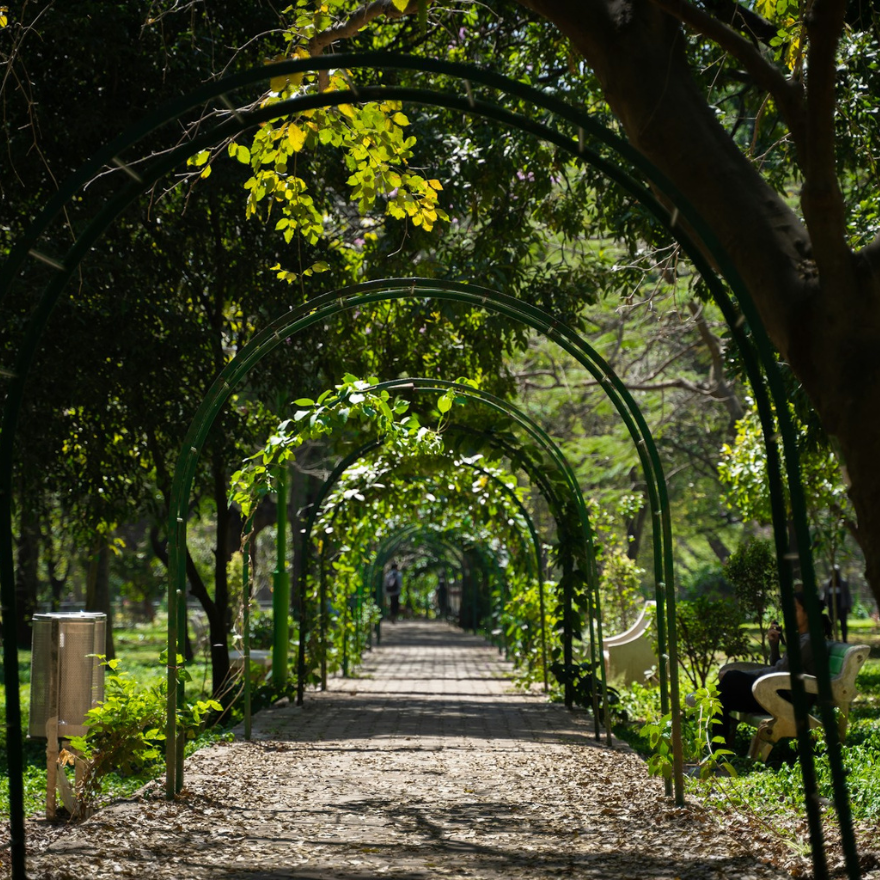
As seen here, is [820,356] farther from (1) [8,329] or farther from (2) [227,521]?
(2) [227,521]

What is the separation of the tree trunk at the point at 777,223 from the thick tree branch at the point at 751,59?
71 millimetres

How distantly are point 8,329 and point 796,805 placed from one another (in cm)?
591

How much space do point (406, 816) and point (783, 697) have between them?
2.44 m

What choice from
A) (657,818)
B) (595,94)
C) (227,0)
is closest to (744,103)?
(595,94)

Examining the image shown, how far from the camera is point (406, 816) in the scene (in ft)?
17.2

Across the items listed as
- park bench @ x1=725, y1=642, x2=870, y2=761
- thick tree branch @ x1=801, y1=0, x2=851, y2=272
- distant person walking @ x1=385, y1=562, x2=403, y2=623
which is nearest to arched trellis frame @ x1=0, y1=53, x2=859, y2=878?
thick tree branch @ x1=801, y1=0, x2=851, y2=272

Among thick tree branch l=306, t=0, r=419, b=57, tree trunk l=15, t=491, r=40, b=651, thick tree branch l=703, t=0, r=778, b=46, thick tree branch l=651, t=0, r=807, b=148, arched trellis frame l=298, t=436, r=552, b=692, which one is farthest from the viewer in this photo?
tree trunk l=15, t=491, r=40, b=651

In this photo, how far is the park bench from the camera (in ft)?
20.6

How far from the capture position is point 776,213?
3600 millimetres

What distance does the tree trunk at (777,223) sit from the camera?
3342mm

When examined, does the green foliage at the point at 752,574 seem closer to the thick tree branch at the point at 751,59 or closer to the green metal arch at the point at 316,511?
the green metal arch at the point at 316,511

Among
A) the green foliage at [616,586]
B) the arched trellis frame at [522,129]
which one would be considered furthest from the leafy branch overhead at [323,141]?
the green foliage at [616,586]

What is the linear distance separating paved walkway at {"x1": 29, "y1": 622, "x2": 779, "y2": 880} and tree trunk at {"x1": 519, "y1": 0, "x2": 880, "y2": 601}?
5.51 feet

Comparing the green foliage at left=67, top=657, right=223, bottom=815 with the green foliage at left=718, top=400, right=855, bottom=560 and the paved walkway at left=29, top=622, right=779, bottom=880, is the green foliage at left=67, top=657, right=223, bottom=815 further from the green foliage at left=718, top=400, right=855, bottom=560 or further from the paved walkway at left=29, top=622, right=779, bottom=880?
the green foliage at left=718, top=400, right=855, bottom=560
